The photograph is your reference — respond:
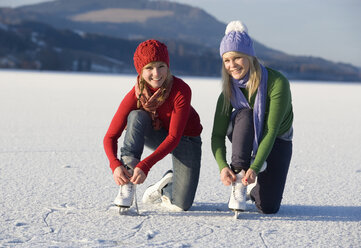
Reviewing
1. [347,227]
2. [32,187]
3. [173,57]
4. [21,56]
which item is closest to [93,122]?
[32,187]

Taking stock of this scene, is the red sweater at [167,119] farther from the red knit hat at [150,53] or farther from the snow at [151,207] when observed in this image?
the snow at [151,207]

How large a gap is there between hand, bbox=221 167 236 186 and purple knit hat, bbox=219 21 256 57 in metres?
0.63

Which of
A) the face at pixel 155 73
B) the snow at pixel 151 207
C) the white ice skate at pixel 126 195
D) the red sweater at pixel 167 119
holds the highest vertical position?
the face at pixel 155 73

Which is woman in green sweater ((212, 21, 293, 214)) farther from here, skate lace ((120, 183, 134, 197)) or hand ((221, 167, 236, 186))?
skate lace ((120, 183, 134, 197))

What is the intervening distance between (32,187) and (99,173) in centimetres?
67

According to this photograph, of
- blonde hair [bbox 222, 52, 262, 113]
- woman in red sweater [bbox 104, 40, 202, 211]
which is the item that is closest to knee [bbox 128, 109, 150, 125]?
woman in red sweater [bbox 104, 40, 202, 211]

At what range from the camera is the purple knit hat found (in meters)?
2.50

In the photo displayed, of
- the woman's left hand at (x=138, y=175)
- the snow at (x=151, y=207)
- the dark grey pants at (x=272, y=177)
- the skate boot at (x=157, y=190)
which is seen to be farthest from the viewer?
the skate boot at (x=157, y=190)

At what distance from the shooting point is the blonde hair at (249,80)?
253 centimetres

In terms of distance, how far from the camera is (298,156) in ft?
15.7

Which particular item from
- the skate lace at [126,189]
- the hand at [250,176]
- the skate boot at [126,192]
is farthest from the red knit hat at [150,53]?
the hand at [250,176]

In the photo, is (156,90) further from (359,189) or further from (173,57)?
(173,57)

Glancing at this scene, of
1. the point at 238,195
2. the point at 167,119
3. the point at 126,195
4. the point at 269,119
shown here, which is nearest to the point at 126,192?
the point at 126,195

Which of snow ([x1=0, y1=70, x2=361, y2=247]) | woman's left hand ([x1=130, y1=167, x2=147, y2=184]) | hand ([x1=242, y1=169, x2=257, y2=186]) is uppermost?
hand ([x1=242, y1=169, x2=257, y2=186])
